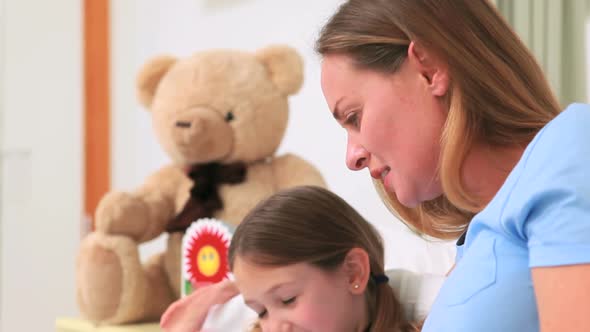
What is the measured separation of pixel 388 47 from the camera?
0.86 metres

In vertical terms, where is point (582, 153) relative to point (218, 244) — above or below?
above

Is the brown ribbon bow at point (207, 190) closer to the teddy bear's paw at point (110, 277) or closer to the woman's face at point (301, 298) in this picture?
the teddy bear's paw at point (110, 277)

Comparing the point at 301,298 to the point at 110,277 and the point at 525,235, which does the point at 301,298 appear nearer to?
the point at 525,235

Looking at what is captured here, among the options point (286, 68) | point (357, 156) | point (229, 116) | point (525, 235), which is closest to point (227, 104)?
point (229, 116)

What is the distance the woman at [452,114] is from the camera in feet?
2.33

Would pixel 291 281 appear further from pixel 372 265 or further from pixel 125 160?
pixel 125 160

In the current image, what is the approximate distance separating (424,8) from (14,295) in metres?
2.56

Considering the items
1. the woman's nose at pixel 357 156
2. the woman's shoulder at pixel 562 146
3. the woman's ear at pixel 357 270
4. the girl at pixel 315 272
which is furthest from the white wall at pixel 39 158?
the woman's shoulder at pixel 562 146

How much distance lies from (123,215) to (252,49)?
807 mm

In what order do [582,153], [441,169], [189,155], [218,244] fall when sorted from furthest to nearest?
[189,155], [218,244], [441,169], [582,153]

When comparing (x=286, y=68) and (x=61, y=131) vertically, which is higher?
(x=286, y=68)

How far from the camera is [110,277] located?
191cm

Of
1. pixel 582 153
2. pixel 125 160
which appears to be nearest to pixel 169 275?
pixel 125 160

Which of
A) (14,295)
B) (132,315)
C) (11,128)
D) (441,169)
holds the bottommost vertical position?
(14,295)
